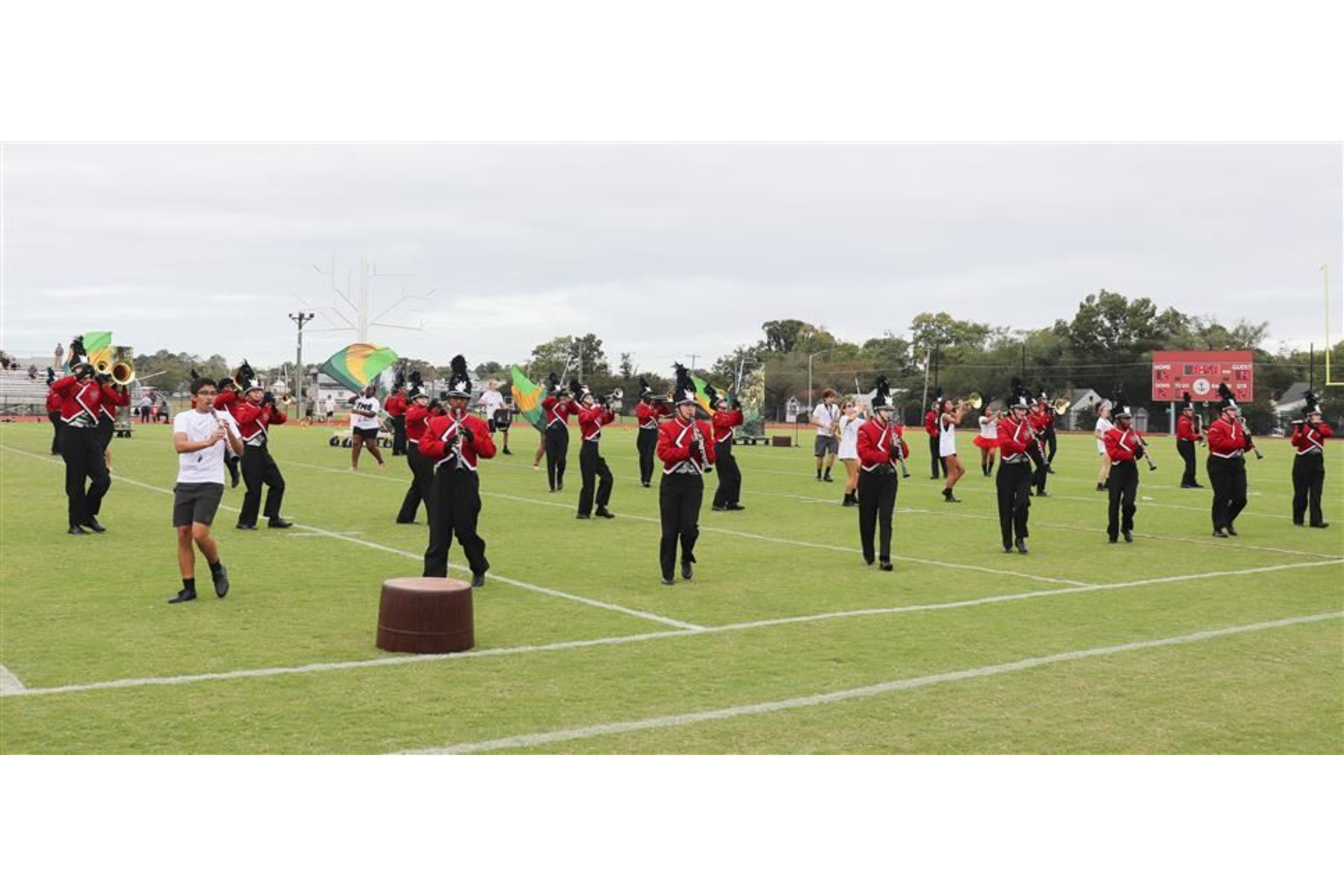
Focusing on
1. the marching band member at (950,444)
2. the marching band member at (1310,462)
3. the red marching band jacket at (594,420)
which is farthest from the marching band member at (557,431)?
the marching band member at (1310,462)

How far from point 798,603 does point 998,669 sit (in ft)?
9.88

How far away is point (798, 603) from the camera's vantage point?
11281 mm

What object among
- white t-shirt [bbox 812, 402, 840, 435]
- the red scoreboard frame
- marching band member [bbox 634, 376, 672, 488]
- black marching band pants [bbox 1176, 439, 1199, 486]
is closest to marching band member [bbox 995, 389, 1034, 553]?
marching band member [bbox 634, 376, 672, 488]

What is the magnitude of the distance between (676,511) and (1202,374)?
77.3m

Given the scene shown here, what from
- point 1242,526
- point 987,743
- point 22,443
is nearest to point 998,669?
point 987,743

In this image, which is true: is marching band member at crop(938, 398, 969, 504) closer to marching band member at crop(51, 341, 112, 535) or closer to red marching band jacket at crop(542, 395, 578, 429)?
red marching band jacket at crop(542, 395, 578, 429)

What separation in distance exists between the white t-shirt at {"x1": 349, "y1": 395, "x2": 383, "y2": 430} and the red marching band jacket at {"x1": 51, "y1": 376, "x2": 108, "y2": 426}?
11204 mm

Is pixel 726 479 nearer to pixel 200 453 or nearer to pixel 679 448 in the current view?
pixel 679 448

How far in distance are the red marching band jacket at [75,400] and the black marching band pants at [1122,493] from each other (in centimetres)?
→ 1308

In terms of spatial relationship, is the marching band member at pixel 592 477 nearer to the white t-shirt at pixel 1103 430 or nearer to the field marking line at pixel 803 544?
the field marking line at pixel 803 544

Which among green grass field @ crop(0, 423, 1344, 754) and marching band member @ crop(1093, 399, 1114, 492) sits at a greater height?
marching band member @ crop(1093, 399, 1114, 492)

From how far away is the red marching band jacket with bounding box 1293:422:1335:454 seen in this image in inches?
731

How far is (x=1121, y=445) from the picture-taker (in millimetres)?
16453

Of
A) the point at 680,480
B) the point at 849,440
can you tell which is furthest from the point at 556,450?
the point at 680,480
